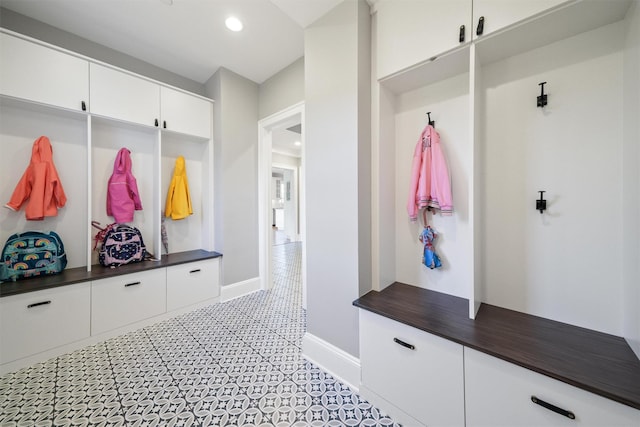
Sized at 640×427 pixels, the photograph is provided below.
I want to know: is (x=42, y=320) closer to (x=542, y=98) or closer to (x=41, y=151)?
(x=41, y=151)

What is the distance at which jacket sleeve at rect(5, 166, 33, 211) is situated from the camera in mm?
1817

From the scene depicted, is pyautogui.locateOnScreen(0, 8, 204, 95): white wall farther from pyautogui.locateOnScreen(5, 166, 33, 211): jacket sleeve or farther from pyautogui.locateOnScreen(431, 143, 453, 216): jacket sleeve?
pyautogui.locateOnScreen(431, 143, 453, 216): jacket sleeve

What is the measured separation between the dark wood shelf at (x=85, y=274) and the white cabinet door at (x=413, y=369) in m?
2.11

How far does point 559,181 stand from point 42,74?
3743 millimetres

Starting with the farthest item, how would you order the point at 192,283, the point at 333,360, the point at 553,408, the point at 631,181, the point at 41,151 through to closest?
1. the point at 192,283
2. the point at 41,151
3. the point at 333,360
4. the point at 631,181
5. the point at 553,408

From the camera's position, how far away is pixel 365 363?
1.40 meters

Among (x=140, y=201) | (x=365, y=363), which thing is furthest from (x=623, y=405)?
(x=140, y=201)

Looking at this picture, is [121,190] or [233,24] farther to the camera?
[121,190]

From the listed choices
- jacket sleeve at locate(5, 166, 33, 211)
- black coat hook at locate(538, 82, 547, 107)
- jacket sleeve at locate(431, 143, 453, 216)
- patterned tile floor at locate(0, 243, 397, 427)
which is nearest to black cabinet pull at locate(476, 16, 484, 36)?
black coat hook at locate(538, 82, 547, 107)

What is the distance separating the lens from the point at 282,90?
106 inches

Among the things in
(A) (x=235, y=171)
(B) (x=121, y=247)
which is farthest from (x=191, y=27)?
(B) (x=121, y=247)

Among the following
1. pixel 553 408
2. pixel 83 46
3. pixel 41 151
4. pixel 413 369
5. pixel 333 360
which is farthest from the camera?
pixel 83 46

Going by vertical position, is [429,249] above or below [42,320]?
above

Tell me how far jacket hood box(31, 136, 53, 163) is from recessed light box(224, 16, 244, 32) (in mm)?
1912
